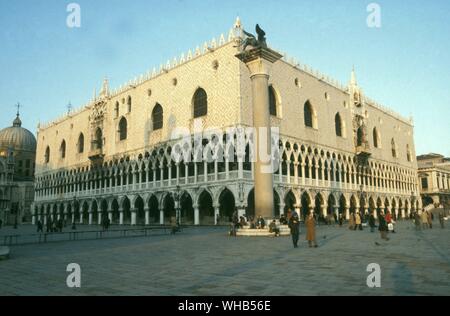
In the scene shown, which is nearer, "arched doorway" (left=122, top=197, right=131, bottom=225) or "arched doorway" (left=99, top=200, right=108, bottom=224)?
"arched doorway" (left=122, top=197, right=131, bottom=225)

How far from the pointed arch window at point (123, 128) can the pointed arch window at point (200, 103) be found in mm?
12432

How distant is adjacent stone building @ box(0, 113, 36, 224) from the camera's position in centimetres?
6844

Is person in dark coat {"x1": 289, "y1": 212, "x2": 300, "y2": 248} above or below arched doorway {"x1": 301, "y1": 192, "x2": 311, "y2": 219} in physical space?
below

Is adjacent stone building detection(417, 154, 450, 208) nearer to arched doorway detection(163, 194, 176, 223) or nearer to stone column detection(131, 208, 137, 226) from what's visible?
arched doorway detection(163, 194, 176, 223)

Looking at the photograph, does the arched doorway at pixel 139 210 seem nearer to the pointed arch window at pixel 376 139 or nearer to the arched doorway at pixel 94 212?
the arched doorway at pixel 94 212

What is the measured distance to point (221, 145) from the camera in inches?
1208

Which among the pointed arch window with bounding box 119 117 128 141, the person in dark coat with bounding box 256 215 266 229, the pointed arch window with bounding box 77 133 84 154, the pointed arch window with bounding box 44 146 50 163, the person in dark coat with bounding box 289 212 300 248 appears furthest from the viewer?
the pointed arch window with bounding box 44 146 50 163

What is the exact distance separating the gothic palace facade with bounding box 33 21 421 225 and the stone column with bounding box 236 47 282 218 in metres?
9.15

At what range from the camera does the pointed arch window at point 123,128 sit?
43.3 meters

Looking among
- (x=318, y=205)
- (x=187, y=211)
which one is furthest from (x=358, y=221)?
(x=187, y=211)

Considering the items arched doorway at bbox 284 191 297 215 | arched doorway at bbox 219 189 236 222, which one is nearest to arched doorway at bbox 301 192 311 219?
arched doorway at bbox 284 191 297 215

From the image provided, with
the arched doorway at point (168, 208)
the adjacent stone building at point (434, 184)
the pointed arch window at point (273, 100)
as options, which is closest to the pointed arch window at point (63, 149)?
the arched doorway at point (168, 208)

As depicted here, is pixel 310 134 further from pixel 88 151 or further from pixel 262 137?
pixel 88 151
